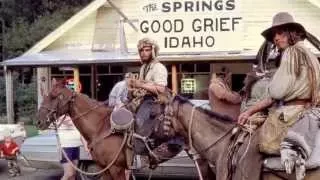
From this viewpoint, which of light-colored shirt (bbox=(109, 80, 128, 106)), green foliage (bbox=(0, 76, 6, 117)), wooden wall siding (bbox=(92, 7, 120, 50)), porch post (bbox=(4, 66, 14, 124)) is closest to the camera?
light-colored shirt (bbox=(109, 80, 128, 106))

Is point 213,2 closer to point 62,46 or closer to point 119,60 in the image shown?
point 119,60

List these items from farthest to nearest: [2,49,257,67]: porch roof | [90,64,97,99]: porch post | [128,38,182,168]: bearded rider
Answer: [90,64,97,99]: porch post < [2,49,257,67]: porch roof < [128,38,182,168]: bearded rider

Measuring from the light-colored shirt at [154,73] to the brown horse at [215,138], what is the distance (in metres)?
1.73

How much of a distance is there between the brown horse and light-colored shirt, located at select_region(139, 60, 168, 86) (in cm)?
173

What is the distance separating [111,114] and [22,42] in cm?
2671

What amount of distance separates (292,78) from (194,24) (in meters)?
11.8

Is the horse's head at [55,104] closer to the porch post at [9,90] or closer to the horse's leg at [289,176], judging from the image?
the horse's leg at [289,176]

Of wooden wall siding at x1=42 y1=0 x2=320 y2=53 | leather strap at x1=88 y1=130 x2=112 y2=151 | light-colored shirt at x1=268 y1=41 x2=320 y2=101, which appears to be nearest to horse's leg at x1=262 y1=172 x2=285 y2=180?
light-colored shirt at x1=268 y1=41 x2=320 y2=101

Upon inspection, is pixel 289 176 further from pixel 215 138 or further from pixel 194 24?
pixel 194 24

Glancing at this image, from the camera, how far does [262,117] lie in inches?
238

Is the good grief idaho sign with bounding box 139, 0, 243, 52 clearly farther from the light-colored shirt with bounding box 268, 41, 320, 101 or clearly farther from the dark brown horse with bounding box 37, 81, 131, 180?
the light-colored shirt with bounding box 268, 41, 320, 101

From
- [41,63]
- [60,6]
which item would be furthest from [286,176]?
[60,6]

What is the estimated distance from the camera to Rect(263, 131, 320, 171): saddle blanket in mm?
5414

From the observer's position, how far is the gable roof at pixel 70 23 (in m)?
20.0
